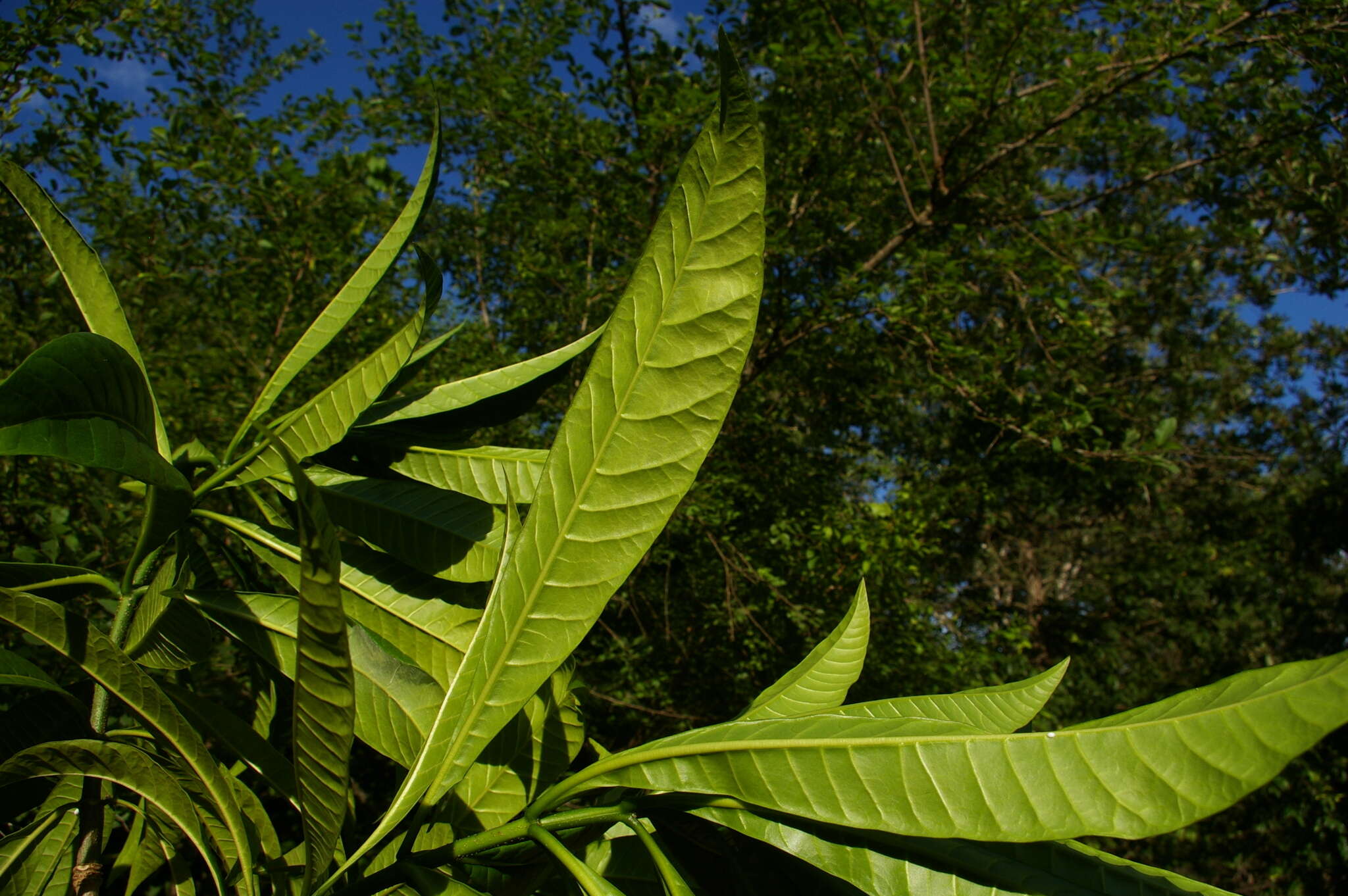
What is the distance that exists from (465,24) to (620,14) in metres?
2.81

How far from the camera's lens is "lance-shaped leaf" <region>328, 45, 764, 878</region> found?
46 centimetres

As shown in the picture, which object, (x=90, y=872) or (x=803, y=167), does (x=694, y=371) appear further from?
(x=803, y=167)

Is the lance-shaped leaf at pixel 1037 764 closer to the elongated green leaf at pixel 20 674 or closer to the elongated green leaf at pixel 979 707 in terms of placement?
the elongated green leaf at pixel 979 707

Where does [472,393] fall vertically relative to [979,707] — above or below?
above

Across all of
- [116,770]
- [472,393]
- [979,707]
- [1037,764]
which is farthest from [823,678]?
[116,770]

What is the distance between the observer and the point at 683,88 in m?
3.78

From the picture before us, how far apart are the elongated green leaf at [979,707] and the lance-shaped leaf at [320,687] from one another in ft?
1.03

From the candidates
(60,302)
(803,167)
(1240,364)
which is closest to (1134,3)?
(803,167)

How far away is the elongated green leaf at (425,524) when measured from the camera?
67cm

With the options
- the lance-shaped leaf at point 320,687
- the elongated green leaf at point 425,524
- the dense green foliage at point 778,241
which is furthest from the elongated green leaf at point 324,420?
the dense green foliage at point 778,241

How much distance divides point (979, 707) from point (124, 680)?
65cm

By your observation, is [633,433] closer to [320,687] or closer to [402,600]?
[320,687]

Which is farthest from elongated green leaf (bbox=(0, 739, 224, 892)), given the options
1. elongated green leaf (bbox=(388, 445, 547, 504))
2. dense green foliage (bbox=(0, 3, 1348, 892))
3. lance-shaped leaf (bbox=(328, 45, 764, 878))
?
dense green foliage (bbox=(0, 3, 1348, 892))

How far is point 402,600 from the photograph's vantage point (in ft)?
2.28
